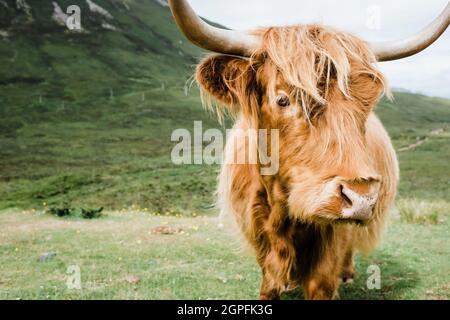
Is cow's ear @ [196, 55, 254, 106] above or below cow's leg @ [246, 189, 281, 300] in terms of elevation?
above

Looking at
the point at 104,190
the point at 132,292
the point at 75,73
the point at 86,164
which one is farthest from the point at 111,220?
the point at 75,73

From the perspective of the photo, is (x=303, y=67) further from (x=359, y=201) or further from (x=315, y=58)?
(x=359, y=201)

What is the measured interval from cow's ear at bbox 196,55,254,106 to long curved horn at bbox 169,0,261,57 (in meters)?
0.09

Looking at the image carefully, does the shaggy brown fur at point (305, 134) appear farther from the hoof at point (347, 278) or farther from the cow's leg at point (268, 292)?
the hoof at point (347, 278)

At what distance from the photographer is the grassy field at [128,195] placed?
5.82m

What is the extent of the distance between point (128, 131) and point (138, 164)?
665 inches

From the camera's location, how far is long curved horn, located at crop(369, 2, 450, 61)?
382 centimetres

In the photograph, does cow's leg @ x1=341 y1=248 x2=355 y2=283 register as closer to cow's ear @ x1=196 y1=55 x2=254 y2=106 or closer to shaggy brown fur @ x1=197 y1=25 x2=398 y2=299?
shaggy brown fur @ x1=197 y1=25 x2=398 y2=299

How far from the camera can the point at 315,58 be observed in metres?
3.36

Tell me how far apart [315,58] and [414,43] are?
1.06 metres

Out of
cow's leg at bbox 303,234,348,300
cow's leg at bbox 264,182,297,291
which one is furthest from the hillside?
cow's leg at bbox 303,234,348,300

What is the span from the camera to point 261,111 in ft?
11.8

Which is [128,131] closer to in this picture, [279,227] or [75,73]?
[75,73]

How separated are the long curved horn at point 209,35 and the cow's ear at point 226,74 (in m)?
0.09
